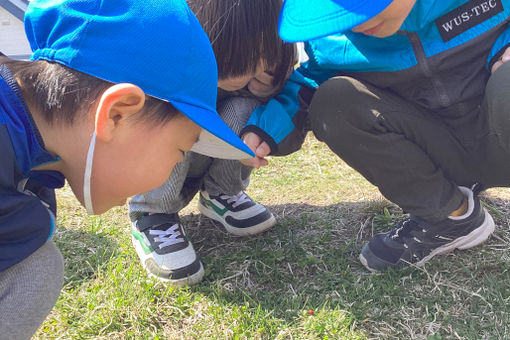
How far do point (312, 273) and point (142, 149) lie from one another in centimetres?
78

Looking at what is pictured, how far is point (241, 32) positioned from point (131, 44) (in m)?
0.62

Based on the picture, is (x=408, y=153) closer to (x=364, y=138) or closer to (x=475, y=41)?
(x=364, y=138)

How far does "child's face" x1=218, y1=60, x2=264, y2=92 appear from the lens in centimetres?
159

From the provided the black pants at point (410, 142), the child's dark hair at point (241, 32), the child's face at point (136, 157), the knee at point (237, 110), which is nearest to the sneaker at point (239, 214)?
the knee at point (237, 110)

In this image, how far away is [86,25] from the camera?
922mm

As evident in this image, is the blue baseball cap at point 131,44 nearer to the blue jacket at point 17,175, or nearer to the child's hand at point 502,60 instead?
the blue jacket at point 17,175

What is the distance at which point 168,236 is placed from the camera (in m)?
1.71

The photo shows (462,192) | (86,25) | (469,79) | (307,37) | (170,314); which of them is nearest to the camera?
(86,25)

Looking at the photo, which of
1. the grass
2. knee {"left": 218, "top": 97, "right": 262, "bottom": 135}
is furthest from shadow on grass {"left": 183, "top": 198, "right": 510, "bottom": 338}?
knee {"left": 218, "top": 97, "right": 262, "bottom": 135}

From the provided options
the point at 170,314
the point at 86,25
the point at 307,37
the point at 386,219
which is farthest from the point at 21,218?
the point at 386,219

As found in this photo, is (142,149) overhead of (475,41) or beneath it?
overhead

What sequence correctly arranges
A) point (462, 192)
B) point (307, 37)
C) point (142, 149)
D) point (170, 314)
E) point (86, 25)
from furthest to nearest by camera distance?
point (462, 192)
point (170, 314)
point (307, 37)
point (142, 149)
point (86, 25)

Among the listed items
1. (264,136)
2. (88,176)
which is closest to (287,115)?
(264,136)

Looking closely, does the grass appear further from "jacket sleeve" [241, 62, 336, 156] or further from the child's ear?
the child's ear
